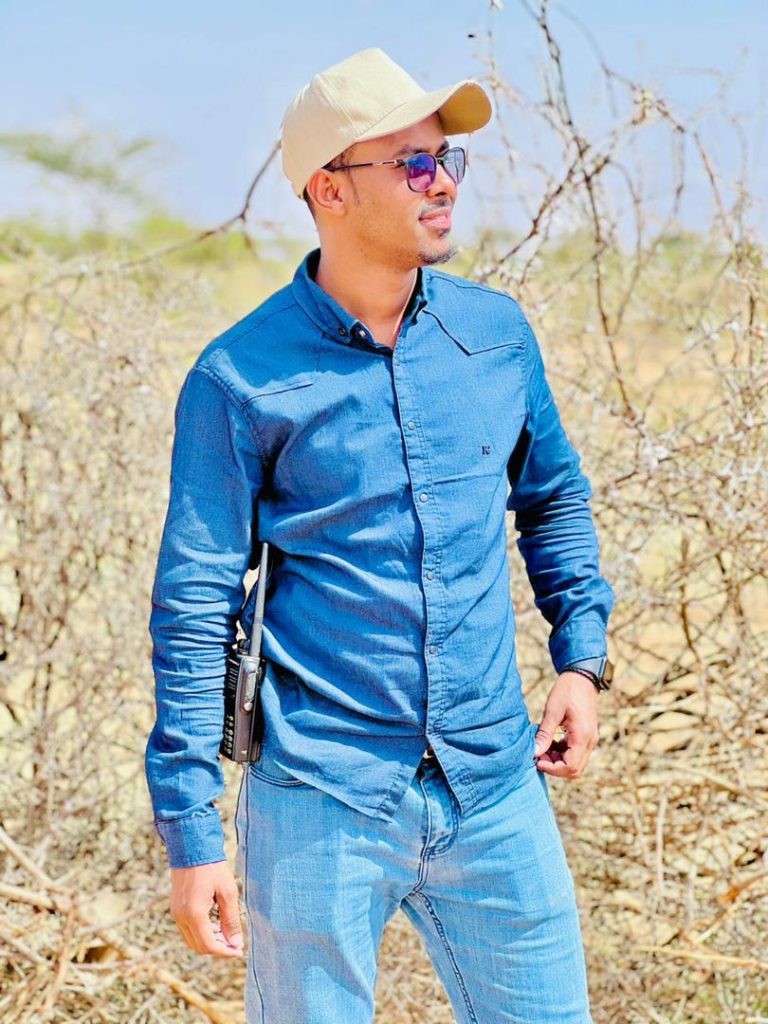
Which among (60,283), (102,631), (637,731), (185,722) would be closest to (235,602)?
(185,722)

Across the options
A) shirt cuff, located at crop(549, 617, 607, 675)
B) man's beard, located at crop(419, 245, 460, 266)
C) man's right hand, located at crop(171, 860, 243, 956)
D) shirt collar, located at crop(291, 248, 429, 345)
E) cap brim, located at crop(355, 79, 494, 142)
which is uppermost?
cap brim, located at crop(355, 79, 494, 142)

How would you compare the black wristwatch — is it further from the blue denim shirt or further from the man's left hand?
the blue denim shirt

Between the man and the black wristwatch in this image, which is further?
the black wristwatch

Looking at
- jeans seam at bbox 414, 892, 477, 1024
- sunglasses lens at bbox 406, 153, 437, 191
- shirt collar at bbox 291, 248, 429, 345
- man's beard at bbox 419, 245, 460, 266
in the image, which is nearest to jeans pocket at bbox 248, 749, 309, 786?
jeans seam at bbox 414, 892, 477, 1024

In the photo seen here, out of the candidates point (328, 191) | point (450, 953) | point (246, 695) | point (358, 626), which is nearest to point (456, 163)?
point (328, 191)

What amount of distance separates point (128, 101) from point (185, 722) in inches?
1799

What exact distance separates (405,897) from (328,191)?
3.34 feet

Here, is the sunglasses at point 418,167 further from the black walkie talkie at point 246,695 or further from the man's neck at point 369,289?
the black walkie talkie at point 246,695

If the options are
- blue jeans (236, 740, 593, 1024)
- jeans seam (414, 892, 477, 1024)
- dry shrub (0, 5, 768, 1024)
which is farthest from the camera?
dry shrub (0, 5, 768, 1024)

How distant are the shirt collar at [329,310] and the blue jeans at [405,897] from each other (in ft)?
1.92

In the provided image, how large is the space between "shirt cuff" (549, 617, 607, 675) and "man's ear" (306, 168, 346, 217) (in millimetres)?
706

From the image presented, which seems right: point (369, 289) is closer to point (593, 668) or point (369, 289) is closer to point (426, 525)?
point (426, 525)

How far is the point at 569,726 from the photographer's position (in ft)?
6.75

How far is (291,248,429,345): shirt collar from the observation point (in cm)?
192
